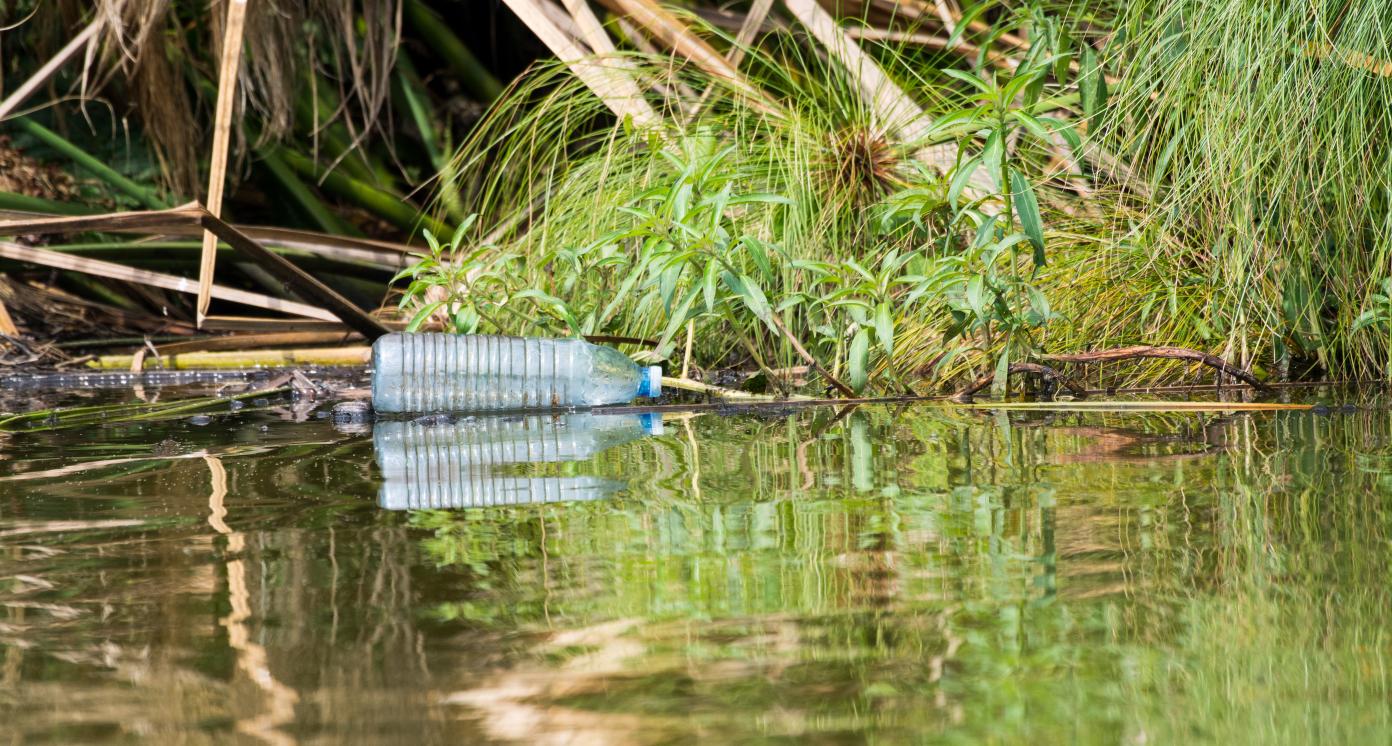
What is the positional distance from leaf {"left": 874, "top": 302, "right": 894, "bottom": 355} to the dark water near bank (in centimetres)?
60

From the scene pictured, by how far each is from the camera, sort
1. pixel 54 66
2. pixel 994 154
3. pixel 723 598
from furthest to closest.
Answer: pixel 54 66 < pixel 994 154 < pixel 723 598

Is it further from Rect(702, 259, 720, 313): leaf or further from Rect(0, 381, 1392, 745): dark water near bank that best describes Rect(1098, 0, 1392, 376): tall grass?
Rect(702, 259, 720, 313): leaf

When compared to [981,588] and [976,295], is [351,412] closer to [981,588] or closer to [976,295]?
[976,295]

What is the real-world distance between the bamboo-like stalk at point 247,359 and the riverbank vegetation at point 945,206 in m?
0.22

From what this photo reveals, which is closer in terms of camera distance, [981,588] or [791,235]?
[981,588]

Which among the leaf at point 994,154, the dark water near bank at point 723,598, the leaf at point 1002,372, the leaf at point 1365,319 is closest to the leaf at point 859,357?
the leaf at point 1002,372

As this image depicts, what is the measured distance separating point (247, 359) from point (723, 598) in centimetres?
365

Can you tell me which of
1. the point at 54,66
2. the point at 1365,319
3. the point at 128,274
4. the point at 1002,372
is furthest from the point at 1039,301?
the point at 54,66

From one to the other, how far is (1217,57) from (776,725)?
2.31 meters

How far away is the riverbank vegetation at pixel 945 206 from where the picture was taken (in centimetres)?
275

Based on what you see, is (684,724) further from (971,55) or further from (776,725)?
(971,55)

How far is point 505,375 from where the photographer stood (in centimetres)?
314

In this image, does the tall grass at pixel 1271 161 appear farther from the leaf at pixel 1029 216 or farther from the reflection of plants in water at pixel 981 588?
the reflection of plants in water at pixel 981 588

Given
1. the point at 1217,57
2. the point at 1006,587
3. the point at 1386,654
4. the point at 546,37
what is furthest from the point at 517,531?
the point at 546,37
